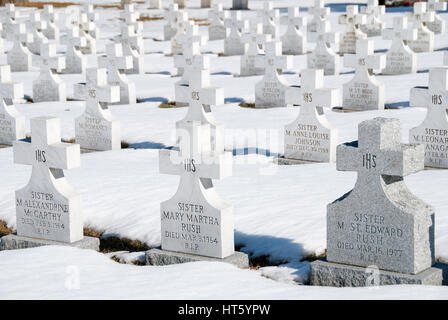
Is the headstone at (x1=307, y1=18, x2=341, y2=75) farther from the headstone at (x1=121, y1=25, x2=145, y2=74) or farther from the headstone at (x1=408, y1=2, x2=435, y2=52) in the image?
the headstone at (x1=121, y1=25, x2=145, y2=74)

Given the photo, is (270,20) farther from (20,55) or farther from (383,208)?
(383,208)

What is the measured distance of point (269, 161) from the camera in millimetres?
12984

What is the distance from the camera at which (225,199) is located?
34.9 ft

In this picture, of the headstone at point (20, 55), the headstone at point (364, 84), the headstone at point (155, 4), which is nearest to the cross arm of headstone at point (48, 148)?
the headstone at point (364, 84)

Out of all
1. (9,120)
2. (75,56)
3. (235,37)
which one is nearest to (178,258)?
(9,120)

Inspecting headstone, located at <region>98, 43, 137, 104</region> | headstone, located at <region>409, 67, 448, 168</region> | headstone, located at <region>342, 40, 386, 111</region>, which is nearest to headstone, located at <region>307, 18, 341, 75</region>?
headstone, located at <region>342, 40, 386, 111</region>

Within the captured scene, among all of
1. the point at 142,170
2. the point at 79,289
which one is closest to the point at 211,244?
the point at 79,289

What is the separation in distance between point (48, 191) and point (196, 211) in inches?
69.7

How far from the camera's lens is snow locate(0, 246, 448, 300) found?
23.8 feet

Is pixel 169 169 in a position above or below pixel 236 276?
above

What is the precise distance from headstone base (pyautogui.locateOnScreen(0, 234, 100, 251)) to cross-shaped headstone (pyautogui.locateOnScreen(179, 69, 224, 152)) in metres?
4.07

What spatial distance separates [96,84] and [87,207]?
4257 mm

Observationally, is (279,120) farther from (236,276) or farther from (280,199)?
(236,276)

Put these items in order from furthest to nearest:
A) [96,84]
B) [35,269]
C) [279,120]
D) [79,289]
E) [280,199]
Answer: [279,120] < [96,84] < [280,199] < [35,269] < [79,289]
